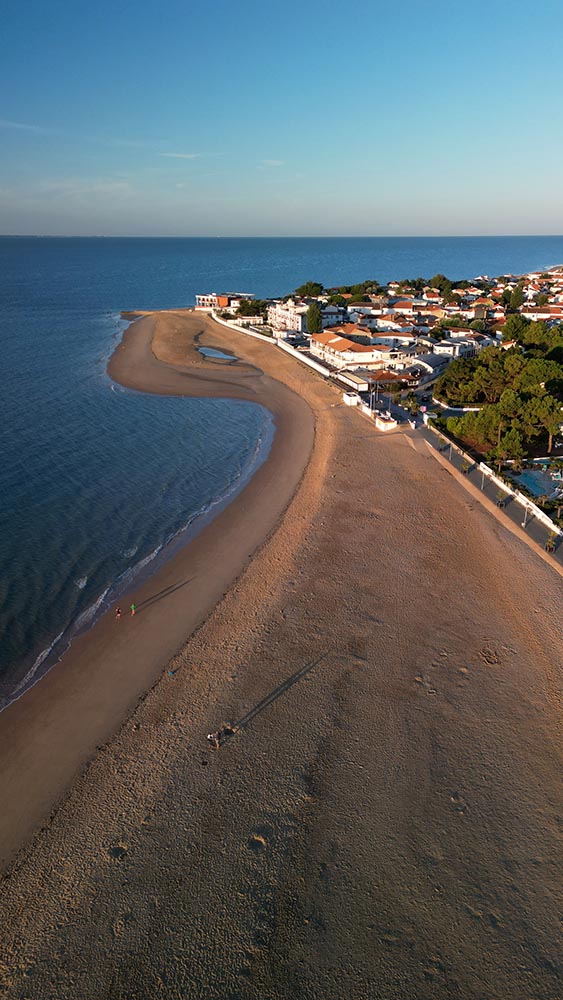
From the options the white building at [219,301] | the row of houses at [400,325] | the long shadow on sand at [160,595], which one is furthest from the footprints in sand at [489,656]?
the white building at [219,301]

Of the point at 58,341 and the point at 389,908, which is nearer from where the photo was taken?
the point at 389,908

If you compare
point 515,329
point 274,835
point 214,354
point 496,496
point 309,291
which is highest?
point 309,291

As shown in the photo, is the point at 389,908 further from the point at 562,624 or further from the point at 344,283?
the point at 344,283

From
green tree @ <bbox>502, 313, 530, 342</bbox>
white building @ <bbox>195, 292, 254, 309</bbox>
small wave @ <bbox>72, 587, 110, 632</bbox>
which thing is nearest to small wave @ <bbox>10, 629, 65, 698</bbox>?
small wave @ <bbox>72, 587, 110, 632</bbox>

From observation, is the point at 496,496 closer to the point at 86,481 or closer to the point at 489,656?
the point at 489,656

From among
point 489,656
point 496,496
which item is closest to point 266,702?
point 489,656

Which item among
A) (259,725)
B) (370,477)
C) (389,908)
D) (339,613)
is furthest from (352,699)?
(370,477)
